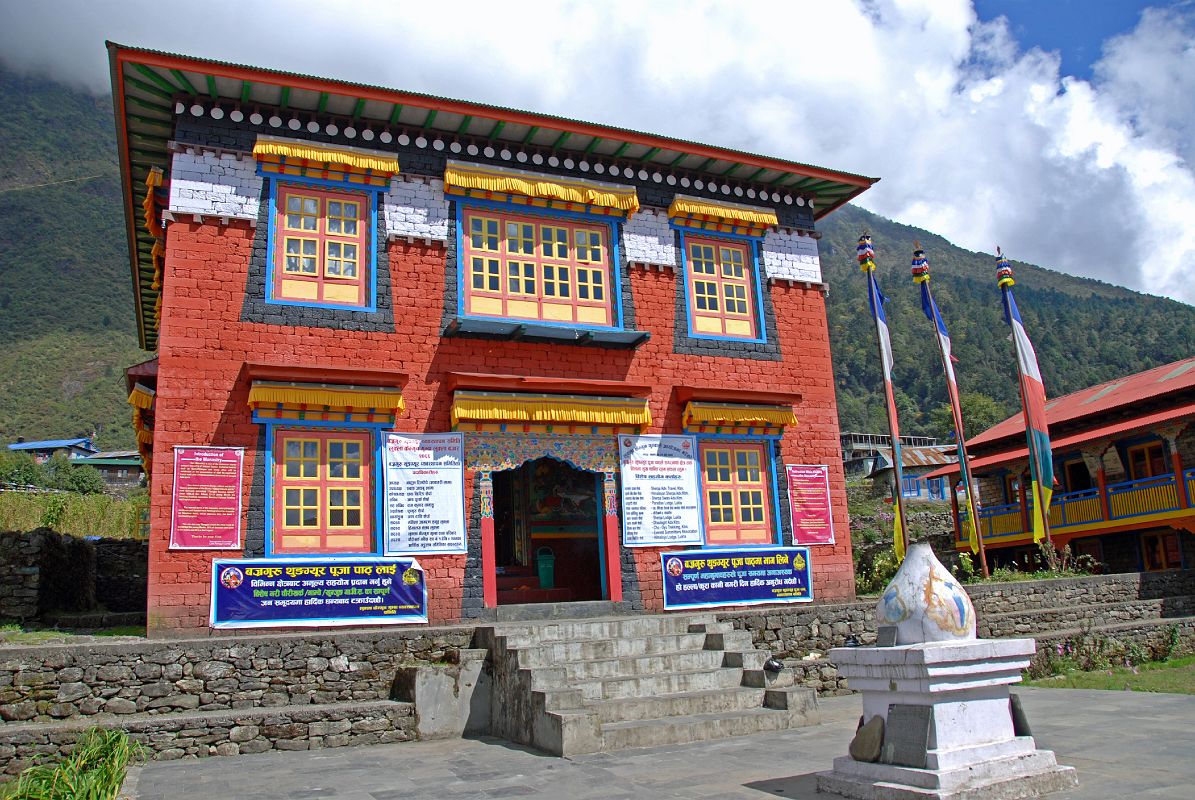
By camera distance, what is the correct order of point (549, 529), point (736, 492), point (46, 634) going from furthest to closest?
point (549, 529) < point (736, 492) < point (46, 634)

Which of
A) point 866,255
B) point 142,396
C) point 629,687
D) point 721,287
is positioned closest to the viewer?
point 629,687

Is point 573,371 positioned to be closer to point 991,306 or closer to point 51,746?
point 51,746

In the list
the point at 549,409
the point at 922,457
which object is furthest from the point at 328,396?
the point at 922,457

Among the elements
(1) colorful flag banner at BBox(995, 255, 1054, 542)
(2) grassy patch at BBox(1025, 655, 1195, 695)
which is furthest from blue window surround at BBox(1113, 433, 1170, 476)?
(2) grassy patch at BBox(1025, 655, 1195, 695)

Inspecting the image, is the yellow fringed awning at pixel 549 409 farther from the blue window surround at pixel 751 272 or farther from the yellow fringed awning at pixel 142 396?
the yellow fringed awning at pixel 142 396

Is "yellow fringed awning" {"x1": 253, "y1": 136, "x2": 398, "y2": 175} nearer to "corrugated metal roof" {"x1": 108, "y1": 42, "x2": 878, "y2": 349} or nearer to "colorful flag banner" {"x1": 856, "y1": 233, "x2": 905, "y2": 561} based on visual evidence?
"corrugated metal roof" {"x1": 108, "y1": 42, "x2": 878, "y2": 349}

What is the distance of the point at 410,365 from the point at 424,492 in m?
1.78

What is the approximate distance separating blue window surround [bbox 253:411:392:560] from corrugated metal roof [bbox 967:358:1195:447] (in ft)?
60.5

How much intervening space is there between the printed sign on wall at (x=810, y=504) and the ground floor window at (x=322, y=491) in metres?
6.56

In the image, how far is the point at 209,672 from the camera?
10.0 meters

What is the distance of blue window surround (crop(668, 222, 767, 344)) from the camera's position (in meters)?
15.0

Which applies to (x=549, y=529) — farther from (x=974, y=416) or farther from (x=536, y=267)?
(x=974, y=416)

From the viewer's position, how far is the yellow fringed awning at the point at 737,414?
561 inches

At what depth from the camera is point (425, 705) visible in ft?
32.9
